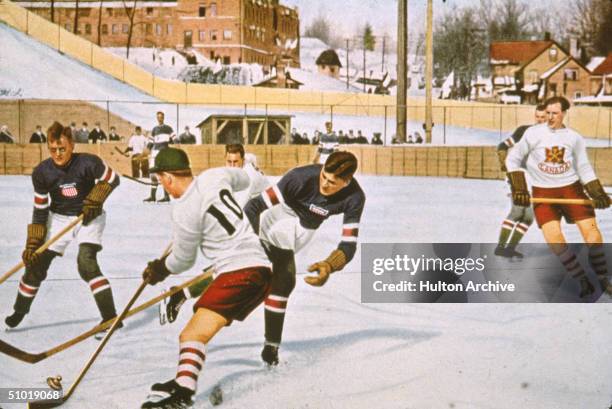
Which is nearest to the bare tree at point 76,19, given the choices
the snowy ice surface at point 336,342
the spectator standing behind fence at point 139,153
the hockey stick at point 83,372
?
the spectator standing behind fence at point 139,153

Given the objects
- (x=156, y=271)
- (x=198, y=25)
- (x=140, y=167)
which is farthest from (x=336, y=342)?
(x=198, y=25)

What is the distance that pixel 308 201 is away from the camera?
153 inches

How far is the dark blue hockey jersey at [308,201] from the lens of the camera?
3.85 metres

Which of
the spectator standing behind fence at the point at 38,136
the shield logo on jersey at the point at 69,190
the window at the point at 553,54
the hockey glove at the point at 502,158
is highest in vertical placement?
the window at the point at 553,54

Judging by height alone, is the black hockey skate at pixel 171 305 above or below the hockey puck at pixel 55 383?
above

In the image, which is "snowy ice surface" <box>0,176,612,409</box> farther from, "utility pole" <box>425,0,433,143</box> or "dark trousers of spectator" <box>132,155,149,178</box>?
"utility pole" <box>425,0,433,143</box>

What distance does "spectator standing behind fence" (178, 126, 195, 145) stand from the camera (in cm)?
434

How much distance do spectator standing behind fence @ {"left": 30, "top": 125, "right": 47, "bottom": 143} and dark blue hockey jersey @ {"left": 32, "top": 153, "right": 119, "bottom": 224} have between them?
232 mm

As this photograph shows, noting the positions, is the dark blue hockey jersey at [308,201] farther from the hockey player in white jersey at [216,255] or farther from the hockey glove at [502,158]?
the hockey glove at [502,158]

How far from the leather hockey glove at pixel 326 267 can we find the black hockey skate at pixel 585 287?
4.85 feet

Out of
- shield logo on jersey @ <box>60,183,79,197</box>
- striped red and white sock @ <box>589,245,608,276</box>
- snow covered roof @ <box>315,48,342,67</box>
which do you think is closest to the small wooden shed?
snow covered roof @ <box>315,48,342,67</box>

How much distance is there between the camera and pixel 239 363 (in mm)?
3939

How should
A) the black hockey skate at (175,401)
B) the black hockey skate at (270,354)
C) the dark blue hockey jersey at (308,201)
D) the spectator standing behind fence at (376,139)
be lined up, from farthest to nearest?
1. the spectator standing behind fence at (376,139)
2. the black hockey skate at (270,354)
3. the dark blue hockey jersey at (308,201)
4. the black hockey skate at (175,401)

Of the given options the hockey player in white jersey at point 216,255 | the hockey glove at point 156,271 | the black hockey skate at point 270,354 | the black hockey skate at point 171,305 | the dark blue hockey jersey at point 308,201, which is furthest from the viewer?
the black hockey skate at point 270,354
